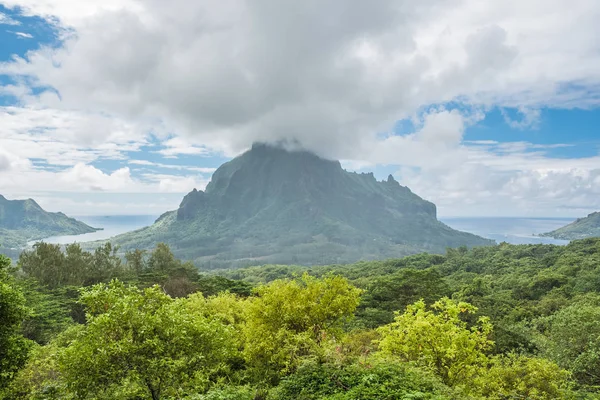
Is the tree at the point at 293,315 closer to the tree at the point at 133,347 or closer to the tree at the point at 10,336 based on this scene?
the tree at the point at 133,347

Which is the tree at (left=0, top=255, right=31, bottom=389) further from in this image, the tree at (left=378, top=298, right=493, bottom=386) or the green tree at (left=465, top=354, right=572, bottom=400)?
the green tree at (left=465, top=354, right=572, bottom=400)

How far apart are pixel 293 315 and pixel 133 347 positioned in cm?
901

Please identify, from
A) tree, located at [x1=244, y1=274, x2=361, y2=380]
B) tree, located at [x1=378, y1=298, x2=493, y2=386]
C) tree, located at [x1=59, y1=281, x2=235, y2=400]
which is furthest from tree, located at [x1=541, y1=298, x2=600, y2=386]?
tree, located at [x1=59, y1=281, x2=235, y2=400]

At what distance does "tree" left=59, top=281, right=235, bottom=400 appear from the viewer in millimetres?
11352

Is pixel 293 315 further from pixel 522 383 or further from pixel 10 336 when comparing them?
pixel 10 336

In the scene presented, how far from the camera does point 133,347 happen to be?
11.5 m

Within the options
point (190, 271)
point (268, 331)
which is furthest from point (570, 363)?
point (190, 271)

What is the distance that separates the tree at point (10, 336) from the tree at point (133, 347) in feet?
11.1

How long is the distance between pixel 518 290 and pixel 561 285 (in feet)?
24.1

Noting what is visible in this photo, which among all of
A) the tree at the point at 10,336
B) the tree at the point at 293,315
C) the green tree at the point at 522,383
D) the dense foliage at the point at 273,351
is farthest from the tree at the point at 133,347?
the green tree at the point at 522,383

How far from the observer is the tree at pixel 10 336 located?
13.5 m

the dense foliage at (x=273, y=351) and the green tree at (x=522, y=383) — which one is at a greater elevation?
the dense foliage at (x=273, y=351)

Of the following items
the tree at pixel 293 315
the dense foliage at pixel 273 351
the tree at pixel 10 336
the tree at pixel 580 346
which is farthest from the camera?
the tree at pixel 580 346

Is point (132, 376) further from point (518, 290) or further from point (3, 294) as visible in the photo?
point (518, 290)
